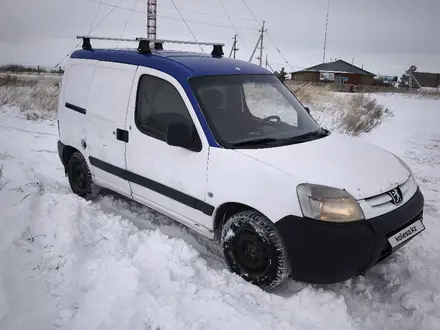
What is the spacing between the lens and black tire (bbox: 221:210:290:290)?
2830mm

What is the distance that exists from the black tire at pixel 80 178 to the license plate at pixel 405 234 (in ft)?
11.2

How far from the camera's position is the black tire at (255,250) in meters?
2.83

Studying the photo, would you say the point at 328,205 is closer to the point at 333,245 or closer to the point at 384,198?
the point at 333,245

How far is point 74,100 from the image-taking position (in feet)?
15.0

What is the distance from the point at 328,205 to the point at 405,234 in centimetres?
80

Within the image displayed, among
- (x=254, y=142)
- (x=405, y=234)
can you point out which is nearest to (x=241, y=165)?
(x=254, y=142)

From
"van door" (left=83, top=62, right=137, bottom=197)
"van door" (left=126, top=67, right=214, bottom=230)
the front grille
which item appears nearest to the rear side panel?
"van door" (left=83, top=62, right=137, bottom=197)

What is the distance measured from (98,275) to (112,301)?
37 cm

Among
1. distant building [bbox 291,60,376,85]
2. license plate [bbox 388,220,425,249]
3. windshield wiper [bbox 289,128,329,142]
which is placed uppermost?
distant building [bbox 291,60,376,85]

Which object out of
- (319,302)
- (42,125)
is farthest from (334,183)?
(42,125)

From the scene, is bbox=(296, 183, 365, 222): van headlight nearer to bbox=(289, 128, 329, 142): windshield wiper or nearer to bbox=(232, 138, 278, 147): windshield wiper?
bbox=(232, 138, 278, 147): windshield wiper

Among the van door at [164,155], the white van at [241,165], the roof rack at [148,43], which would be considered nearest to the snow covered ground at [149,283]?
the white van at [241,165]

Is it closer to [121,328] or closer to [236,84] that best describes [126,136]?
[236,84]

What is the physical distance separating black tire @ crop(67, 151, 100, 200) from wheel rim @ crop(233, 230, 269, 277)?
91.2 inches
